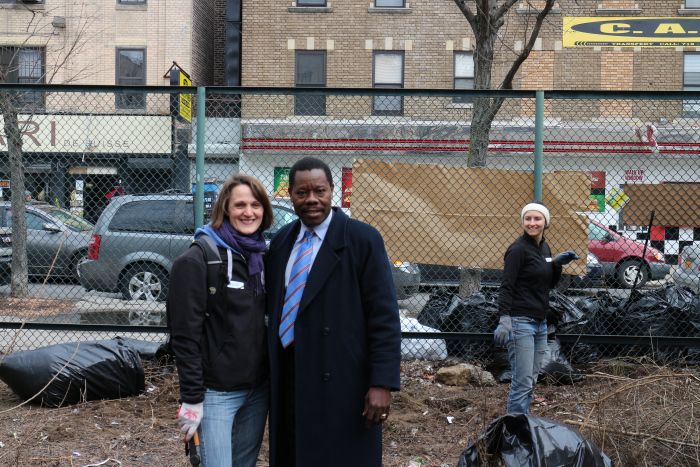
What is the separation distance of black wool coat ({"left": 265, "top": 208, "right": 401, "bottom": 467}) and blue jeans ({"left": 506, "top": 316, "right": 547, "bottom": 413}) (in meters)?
2.25

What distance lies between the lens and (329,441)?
131 inches

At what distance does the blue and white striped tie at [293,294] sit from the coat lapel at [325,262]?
2.1 inches

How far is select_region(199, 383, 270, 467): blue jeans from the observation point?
3357 millimetres

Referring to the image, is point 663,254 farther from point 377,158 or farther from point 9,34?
point 9,34

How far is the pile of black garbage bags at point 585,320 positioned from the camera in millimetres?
6738

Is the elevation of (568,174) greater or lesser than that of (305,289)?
greater

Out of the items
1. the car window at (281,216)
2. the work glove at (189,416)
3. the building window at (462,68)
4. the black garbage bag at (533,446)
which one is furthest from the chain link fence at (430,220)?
the building window at (462,68)

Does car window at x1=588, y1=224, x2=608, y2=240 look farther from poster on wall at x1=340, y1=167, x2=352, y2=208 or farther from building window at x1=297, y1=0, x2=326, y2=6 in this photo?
building window at x1=297, y1=0, x2=326, y2=6

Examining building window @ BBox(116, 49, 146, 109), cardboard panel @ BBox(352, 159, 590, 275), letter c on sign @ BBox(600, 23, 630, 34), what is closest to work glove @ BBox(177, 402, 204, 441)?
cardboard panel @ BBox(352, 159, 590, 275)

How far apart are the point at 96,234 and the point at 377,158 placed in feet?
8.54

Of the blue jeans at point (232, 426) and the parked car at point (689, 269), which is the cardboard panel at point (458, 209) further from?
the blue jeans at point (232, 426)

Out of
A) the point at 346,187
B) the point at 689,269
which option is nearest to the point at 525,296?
the point at 346,187

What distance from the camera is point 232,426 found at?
3496mm

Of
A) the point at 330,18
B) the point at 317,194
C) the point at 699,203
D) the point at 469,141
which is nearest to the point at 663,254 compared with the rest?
the point at 699,203
